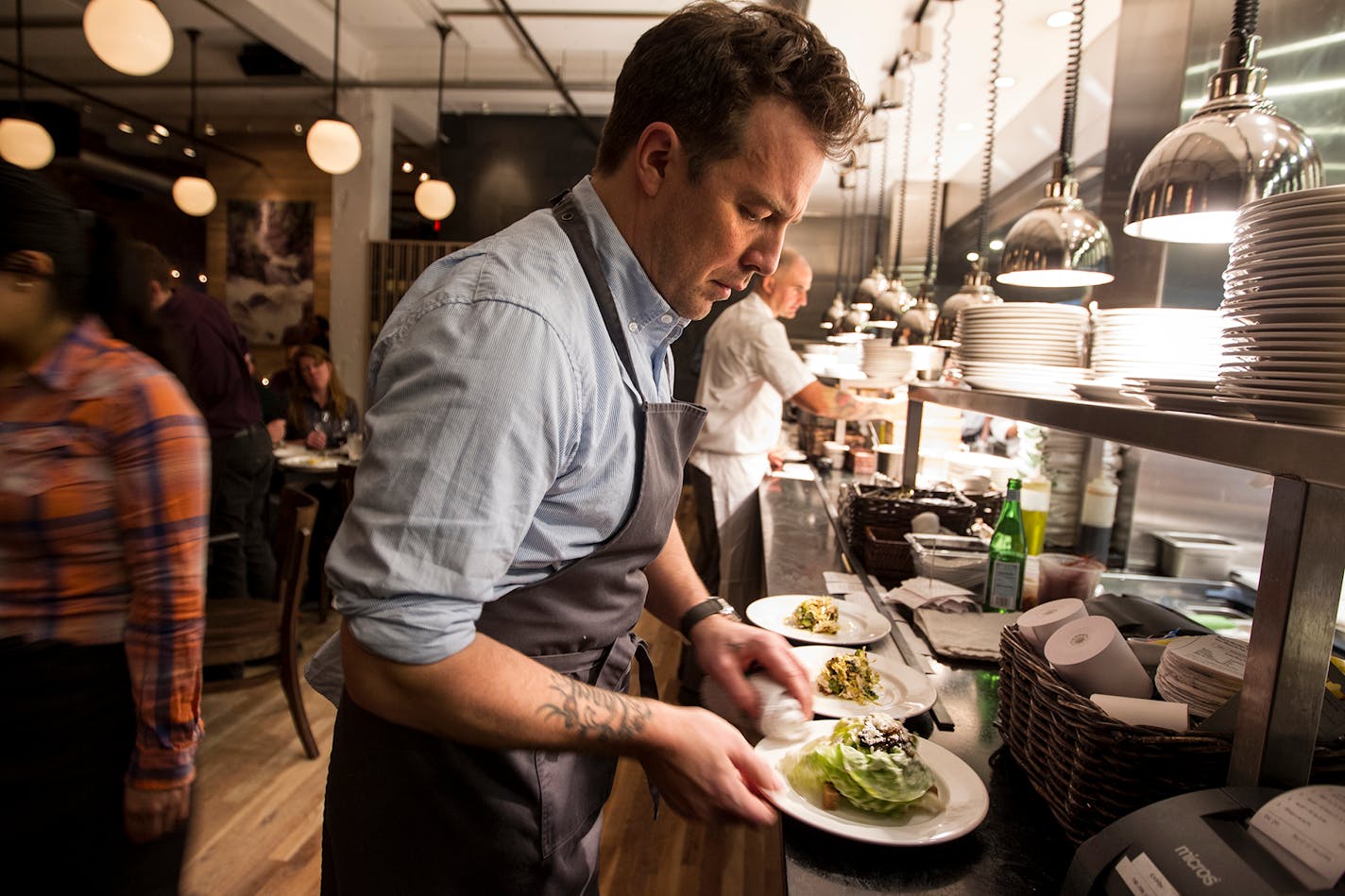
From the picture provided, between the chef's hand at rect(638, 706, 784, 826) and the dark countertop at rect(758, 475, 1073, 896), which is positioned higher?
the chef's hand at rect(638, 706, 784, 826)

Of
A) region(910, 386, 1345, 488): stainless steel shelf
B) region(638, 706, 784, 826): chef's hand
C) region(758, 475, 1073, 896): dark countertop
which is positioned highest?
region(910, 386, 1345, 488): stainless steel shelf

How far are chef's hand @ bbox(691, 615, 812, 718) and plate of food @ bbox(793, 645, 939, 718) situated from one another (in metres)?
0.05

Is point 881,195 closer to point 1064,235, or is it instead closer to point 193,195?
point 1064,235

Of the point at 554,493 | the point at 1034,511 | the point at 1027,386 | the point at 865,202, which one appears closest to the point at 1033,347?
the point at 1027,386

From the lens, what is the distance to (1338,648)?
1561 mm

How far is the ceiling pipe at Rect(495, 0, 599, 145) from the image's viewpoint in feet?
20.8

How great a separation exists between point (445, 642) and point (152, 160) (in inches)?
481

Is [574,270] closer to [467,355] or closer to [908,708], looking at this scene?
[467,355]

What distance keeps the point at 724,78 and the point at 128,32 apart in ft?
12.1

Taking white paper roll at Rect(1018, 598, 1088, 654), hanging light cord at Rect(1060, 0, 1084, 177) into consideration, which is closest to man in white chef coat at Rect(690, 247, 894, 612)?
hanging light cord at Rect(1060, 0, 1084, 177)

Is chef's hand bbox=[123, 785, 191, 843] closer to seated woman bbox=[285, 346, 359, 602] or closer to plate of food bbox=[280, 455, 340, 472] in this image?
plate of food bbox=[280, 455, 340, 472]

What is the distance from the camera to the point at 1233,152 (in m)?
1.18

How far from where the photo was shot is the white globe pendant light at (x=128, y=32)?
11.1 ft

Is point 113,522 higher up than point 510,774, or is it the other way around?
point 113,522
